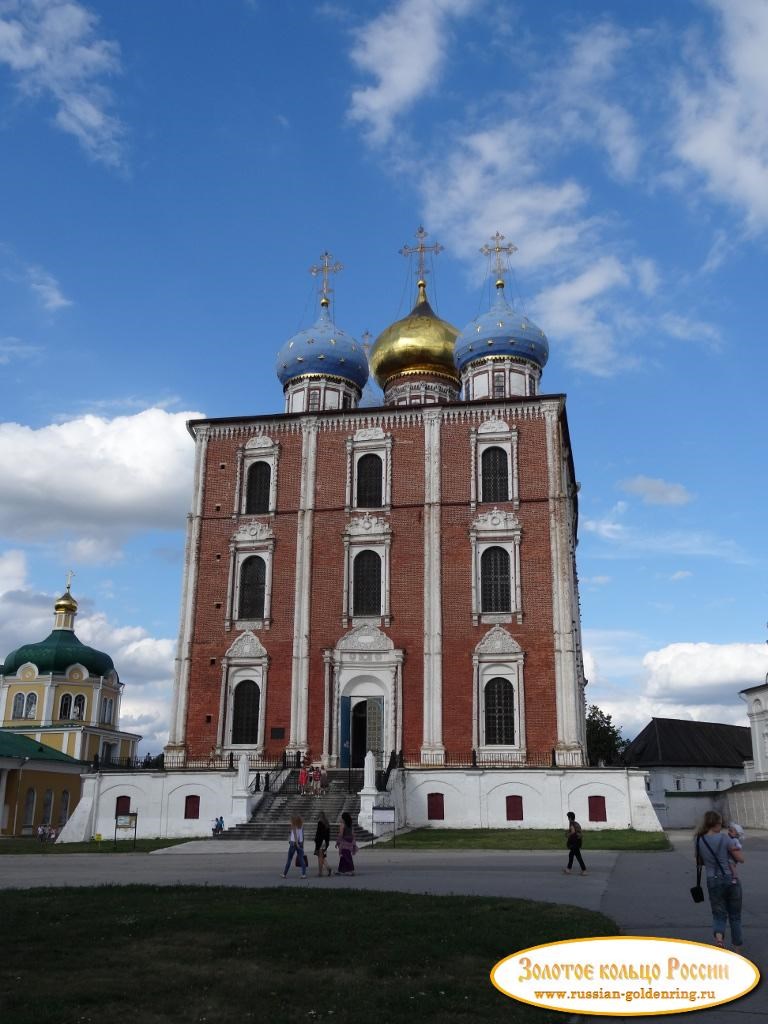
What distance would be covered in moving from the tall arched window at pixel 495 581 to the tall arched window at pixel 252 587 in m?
8.31

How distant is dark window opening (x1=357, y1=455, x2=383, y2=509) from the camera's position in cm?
3706

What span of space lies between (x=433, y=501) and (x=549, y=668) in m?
7.46

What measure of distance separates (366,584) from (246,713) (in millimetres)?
6393

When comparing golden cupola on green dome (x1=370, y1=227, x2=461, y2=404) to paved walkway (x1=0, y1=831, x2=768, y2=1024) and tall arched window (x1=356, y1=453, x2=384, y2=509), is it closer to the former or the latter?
tall arched window (x1=356, y1=453, x2=384, y2=509)

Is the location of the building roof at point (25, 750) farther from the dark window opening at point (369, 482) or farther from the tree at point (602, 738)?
the tree at point (602, 738)

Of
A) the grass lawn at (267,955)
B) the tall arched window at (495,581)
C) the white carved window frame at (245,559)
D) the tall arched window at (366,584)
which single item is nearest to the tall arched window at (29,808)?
the white carved window frame at (245,559)

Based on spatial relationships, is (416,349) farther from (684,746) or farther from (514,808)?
(684,746)

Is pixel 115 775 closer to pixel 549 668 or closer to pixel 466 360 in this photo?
pixel 549 668

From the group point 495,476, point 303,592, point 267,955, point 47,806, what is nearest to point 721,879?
point 267,955

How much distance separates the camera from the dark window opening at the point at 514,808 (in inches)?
1197

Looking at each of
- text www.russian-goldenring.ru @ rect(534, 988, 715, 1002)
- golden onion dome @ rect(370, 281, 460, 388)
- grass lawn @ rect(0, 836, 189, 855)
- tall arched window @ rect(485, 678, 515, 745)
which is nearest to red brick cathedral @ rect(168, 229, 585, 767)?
tall arched window @ rect(485, 678, 515, 745)

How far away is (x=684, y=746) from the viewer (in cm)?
5956

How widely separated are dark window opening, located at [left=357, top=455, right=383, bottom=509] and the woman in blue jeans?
90.9 feet

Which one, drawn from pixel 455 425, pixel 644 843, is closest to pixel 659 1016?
pixel 644 843
